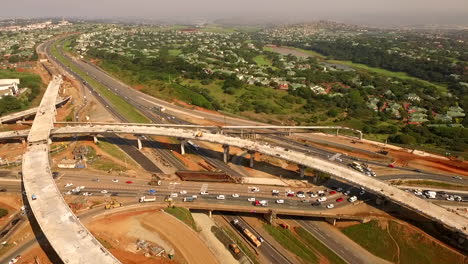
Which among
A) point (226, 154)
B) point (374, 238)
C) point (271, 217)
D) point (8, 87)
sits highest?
point (8, 87)

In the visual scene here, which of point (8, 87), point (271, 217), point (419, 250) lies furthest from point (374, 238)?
point (8, 87)

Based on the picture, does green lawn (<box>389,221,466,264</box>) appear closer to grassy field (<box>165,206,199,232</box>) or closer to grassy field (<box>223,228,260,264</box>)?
grassy field (<box>223,228,260,264</box>)

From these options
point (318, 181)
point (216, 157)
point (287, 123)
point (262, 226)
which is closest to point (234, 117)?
point (287, 123)

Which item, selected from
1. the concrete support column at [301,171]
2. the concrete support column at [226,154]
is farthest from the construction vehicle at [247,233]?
the concrete support column at [226,154]

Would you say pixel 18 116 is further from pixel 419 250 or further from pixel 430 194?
pixel 430 194

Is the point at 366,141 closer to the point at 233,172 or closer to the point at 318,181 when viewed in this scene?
the point at 318,181

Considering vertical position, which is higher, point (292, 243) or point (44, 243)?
point (44, 243)

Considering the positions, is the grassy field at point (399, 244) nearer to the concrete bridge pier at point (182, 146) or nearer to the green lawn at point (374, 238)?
the green lawn at point (374, 238)
